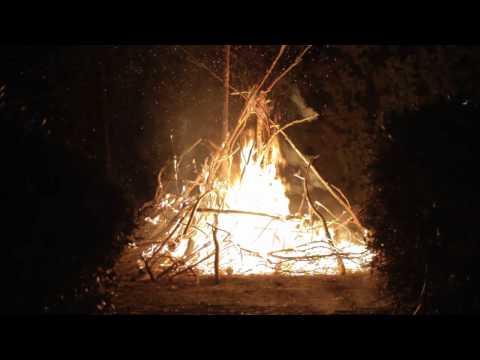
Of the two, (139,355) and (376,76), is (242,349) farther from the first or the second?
(376,76)

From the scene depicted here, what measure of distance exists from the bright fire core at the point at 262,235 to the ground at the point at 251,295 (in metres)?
0.23

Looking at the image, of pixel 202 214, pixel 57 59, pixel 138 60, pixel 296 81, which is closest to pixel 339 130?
pixel 296 81

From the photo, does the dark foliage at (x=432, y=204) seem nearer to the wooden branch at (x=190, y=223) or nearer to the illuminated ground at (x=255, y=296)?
the illuminated ground at (x=255, y=296)

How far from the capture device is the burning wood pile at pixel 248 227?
5.53 meters

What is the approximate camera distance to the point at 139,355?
12.7ft

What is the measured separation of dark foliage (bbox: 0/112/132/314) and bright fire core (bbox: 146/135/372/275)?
153cm

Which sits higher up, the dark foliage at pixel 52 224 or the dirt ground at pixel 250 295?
the dark foliage at pixel 52 224

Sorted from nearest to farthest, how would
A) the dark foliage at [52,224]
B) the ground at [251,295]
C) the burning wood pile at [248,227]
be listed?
1. the dark foliage at [52,224]
2. the ground at [251,295]
3. the burning wood pile at [248,227]

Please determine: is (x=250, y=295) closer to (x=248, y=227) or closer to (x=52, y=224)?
(x=248, y=227)

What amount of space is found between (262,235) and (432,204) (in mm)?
2515

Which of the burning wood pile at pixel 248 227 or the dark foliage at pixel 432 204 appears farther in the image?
→ the burning wood pile at pixel 248 227

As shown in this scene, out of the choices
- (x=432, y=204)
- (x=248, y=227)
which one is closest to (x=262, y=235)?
(x=248, y=227)

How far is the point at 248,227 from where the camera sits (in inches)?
239

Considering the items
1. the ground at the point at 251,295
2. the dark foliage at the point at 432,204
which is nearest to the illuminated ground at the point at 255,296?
the ground at the point at 251,295
